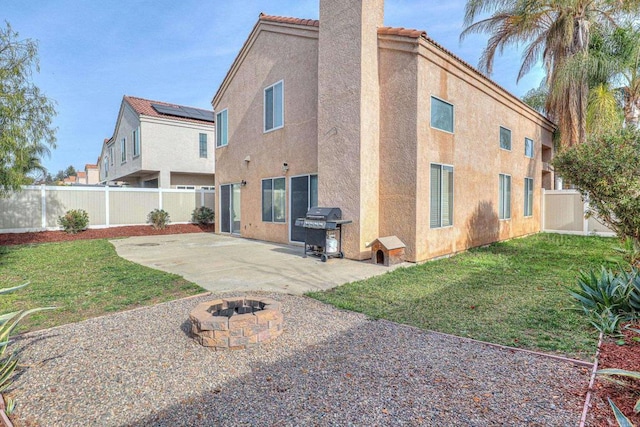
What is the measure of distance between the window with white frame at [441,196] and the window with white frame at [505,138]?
4.43 m

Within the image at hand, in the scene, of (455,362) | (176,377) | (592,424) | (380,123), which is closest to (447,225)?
(380,123)

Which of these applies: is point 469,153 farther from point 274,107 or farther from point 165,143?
point 165,143

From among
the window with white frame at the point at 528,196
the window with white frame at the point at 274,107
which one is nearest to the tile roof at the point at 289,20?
the window with white frame at the point at 274,107

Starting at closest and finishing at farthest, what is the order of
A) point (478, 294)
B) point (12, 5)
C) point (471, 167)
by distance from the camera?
point (478, 294)
point (12, 5)
point (471, 167)

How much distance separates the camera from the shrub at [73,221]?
46.7 feet

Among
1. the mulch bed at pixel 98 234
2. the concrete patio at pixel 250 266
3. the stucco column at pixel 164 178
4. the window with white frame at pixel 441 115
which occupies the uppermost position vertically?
the window with white frame at pixel 441 115

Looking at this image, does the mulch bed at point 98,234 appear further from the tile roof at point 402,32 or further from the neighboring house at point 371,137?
the tile roof at point 402,32

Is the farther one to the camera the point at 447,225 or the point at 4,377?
the point at 447,225

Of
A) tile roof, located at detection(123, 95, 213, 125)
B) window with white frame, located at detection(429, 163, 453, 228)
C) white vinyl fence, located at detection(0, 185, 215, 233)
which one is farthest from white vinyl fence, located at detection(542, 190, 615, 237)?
tile roof, located at detection(123, 95, 213, 125)

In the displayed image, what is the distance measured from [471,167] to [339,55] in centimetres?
521

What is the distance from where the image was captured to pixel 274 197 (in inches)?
468

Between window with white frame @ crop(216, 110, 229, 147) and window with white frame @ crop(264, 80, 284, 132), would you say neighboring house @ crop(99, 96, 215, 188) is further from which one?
window with white frame @ crop(264, 80, 284, 132)

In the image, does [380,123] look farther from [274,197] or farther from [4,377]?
[4,377]

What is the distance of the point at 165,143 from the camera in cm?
1928
